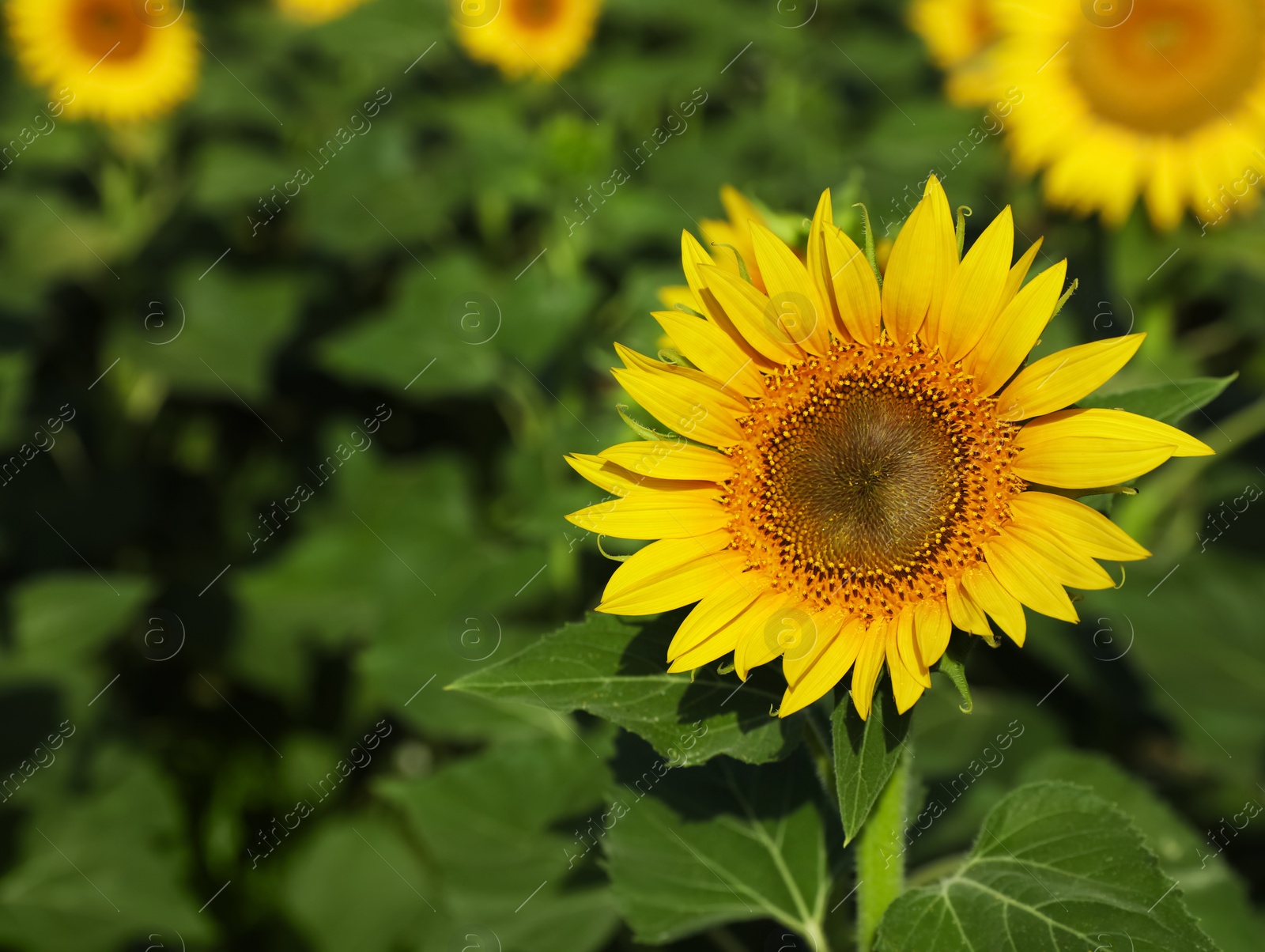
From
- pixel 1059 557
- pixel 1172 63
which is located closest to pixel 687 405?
pixel 1059 557

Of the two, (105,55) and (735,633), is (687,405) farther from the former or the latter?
(105,55)

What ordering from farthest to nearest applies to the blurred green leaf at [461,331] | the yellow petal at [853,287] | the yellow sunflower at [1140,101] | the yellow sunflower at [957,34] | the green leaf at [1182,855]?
the yellow sunflower at [957,34]
the yellow sunflower at [1140,101]
the blurred green leaf at [461,331]
the green leaf at [1182,855]
the yellow petal at [853,287]

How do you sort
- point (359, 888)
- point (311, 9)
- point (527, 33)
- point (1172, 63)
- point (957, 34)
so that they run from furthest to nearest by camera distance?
point (311, 9) < point (957, 34) < point (527, 33) < point (1172, 63) < point (359, 888)

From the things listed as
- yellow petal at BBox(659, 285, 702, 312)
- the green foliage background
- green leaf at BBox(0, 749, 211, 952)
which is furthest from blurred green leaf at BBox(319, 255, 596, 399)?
green leaf at BBox(0, 749, 211, 952)

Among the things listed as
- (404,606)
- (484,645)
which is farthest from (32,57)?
(484,645)

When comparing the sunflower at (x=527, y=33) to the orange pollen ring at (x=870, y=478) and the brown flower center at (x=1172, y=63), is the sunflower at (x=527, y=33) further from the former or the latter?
the orange pollen ring at (x=870, y=478)

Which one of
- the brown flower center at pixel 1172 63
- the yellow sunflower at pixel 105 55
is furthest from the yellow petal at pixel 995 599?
the yellow sunflower at pixel 105 55

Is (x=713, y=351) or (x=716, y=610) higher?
(x=713, y=351)

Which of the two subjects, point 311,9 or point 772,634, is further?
point 311,9
